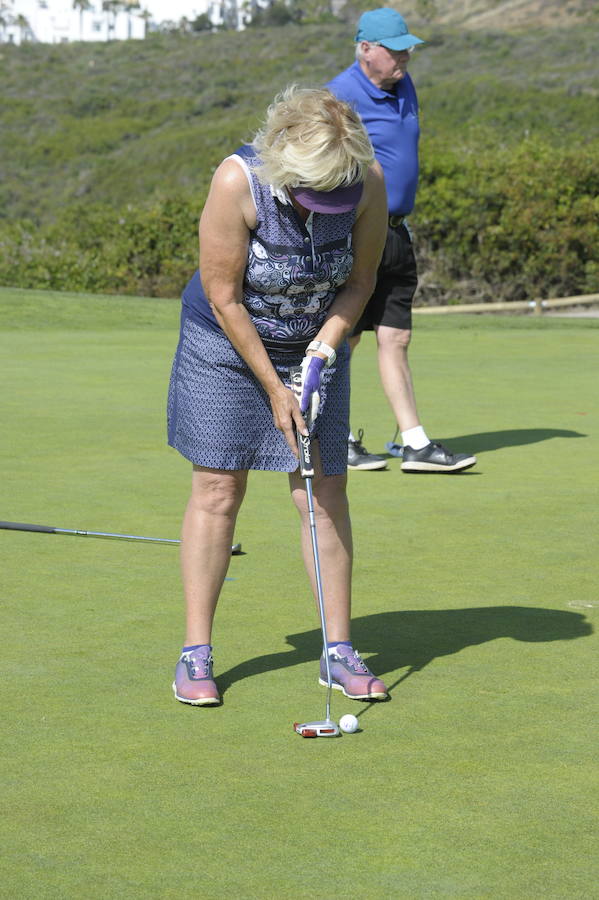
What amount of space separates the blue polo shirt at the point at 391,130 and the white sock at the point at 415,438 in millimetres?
1064

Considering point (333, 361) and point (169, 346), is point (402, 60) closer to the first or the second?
point (333, 361)

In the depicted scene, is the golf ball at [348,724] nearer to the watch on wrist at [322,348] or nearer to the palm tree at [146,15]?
the watch on wrist at [322,348]

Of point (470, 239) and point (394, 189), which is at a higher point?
point (394, 189)

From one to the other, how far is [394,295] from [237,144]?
58.2 m

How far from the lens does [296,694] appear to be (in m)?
3.79

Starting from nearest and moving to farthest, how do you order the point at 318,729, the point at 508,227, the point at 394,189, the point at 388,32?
the point at 318,729
the point at 388,32
the point at 394,189
the point at 508,227

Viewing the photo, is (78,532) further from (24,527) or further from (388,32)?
(388,32)

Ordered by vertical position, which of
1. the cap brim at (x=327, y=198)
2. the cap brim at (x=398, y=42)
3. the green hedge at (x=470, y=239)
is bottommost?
the green hedge at (x=470, y=239)

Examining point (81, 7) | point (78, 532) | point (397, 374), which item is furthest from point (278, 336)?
point (81, 7)

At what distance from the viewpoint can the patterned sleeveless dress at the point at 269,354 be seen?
373cm

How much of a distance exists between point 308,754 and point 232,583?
1.64 meters

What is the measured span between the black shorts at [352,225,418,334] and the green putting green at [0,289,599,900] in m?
0.78

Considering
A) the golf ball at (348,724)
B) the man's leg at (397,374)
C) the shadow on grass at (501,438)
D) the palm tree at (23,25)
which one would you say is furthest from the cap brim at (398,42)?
the palm tree at (23,25)

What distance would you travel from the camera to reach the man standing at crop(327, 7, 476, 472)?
22.4 ft
